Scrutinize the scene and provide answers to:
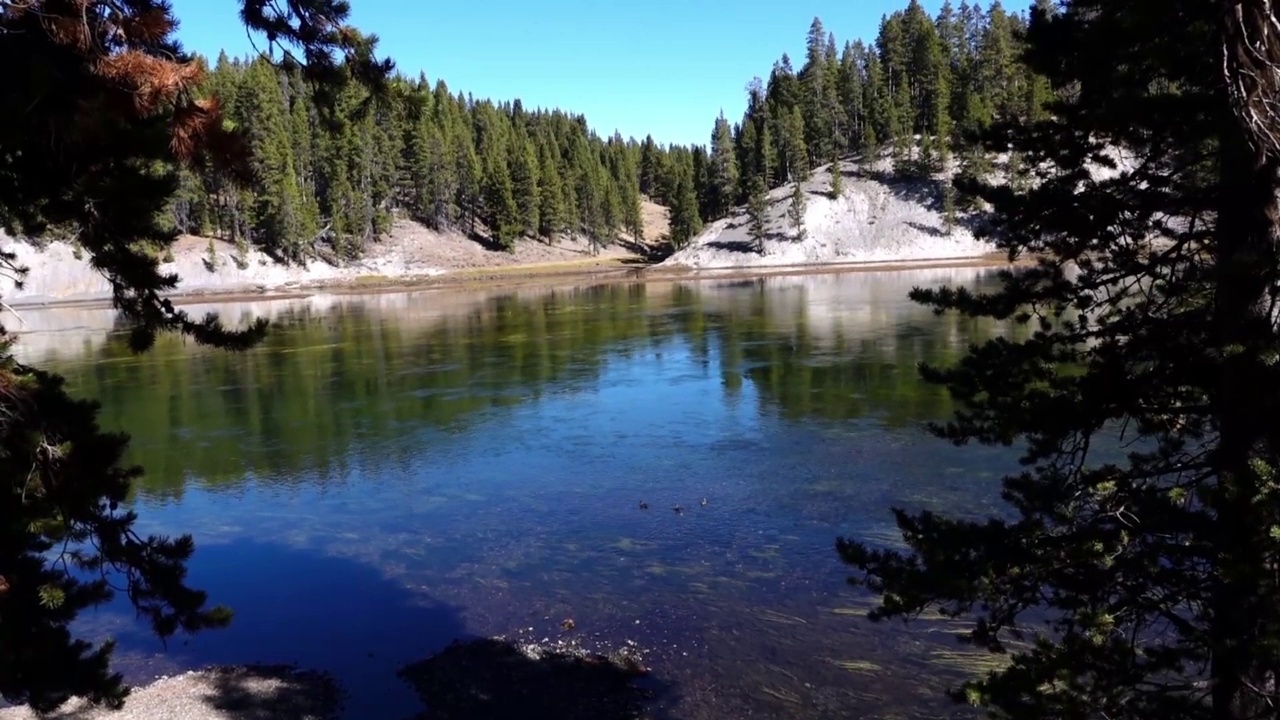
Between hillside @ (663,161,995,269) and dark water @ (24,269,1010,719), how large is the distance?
188 feet

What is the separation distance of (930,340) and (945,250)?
204 ft

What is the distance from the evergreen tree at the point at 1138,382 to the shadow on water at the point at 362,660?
16.7ft

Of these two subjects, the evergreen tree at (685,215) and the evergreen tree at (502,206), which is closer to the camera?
the evergreen tree at (685,215)

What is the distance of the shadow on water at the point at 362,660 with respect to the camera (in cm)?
1046

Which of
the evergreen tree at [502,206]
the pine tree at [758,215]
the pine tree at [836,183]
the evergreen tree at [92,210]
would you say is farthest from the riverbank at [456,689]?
the evergreen tree at [502,206]

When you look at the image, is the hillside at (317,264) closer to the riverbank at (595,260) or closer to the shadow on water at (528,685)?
the riverbank at (595,260)

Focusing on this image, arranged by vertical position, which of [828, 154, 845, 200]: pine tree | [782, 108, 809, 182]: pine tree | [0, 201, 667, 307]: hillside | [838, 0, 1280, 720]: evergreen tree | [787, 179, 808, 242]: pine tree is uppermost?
[782, 108, 809, 182]: pine tree

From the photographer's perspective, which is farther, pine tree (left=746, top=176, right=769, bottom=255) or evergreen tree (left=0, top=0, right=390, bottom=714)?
pine tree (left=746, top=176, right=769, bottom=255)

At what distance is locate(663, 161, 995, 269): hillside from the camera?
309 ft

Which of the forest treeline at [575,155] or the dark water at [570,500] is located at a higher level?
the forest treeline at [575,155]

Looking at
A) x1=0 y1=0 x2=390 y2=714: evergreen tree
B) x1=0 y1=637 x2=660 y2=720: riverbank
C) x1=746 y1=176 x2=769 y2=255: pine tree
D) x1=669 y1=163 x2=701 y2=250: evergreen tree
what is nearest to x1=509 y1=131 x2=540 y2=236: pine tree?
x1=669 y1=163 x2=701 y2=250: evergreen tree

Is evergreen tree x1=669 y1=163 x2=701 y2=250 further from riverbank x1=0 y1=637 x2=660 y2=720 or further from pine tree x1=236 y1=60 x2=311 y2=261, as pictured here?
riverbank x1=0 y1=637 x2=660 y2=720

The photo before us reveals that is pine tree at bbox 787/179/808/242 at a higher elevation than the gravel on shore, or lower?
higher

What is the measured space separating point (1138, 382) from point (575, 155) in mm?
130236
